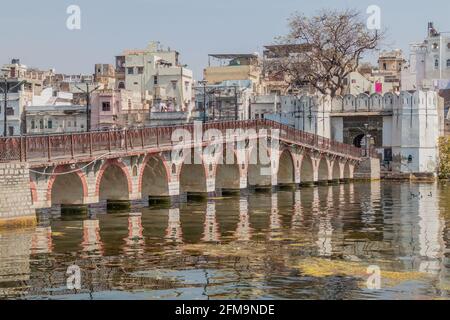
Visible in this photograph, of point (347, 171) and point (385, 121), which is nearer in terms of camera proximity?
point (347, 171)

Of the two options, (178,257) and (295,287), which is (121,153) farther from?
(295,287)

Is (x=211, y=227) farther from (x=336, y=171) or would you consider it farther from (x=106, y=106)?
(x=106, y=106)

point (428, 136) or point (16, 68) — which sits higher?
point (16, 68)

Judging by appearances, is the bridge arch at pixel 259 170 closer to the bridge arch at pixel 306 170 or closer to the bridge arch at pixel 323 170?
the bridge arch at pixel 306 170

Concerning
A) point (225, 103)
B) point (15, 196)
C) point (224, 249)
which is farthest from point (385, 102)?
point (224, 249)

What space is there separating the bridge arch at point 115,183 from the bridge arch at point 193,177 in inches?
370

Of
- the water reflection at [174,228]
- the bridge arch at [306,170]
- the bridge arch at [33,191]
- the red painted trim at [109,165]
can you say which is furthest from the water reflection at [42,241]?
the bridge arch at [306,170]

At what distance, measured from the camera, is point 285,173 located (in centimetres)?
7525

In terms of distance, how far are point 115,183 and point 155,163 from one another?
466cm

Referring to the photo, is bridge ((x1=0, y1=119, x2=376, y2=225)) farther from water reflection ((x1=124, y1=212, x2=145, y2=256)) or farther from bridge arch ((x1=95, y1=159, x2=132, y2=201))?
water reflection ((x1=124, y1=212, x2=145, y2=256))

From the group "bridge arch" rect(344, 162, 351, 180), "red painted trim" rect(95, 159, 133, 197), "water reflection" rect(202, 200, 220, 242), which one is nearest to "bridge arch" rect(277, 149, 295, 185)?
"bridge arch" rect(344, 162, 351, 180)

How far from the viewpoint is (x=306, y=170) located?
79.9 m

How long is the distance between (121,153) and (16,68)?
2669 inches
